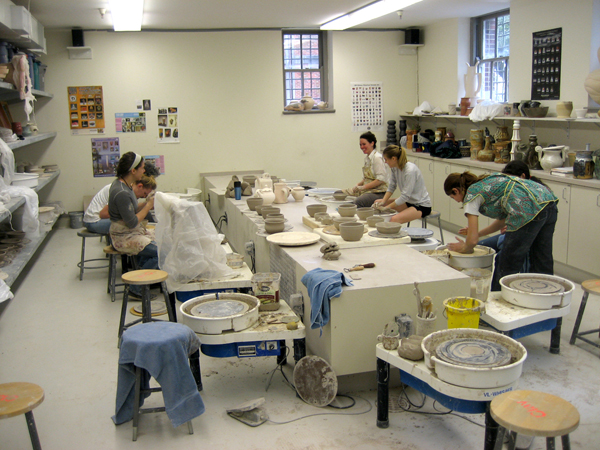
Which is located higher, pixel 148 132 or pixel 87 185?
pixel 148 132

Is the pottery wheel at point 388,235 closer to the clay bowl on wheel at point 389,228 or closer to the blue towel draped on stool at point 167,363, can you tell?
the clay bowl on wheel at point 389,228

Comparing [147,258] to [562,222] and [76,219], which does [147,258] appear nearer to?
[76,219]

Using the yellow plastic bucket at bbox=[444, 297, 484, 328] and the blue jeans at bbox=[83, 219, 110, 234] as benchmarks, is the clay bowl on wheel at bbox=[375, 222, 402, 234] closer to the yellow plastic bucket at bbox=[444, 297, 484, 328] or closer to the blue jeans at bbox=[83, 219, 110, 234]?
the yellow plastic bucket at bbox=[444, 297, 484, 328]

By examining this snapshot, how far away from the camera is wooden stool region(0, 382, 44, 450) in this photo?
2.40 m

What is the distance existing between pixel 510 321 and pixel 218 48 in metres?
6.47

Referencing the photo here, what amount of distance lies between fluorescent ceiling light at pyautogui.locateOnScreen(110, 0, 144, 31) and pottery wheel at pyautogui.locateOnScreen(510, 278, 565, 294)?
4.51m

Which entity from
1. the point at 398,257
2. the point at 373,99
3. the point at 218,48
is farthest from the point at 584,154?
the point at 218,48

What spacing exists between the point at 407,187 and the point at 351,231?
1871mm

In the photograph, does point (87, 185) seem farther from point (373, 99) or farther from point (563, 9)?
point (563, 9)

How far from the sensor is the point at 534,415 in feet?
6.86

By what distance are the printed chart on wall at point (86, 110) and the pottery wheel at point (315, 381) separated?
20.3ft

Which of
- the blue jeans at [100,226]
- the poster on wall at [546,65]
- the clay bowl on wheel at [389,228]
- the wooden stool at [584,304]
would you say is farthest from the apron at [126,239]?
the poster on wall at [546,65]

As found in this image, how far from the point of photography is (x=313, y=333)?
3.49 meters

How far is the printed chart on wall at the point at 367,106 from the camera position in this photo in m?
8.95
